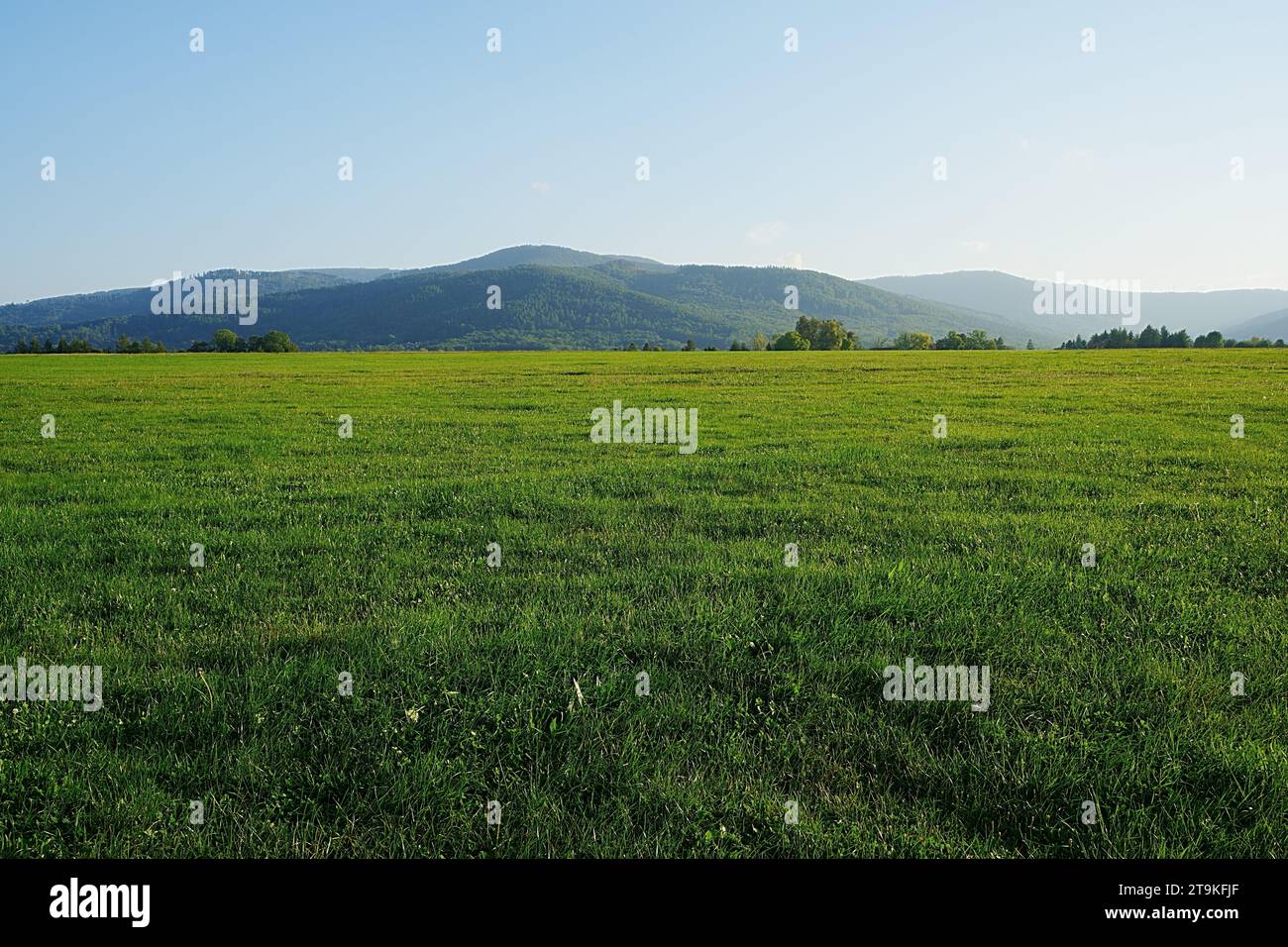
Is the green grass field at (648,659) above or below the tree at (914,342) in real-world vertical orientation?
below

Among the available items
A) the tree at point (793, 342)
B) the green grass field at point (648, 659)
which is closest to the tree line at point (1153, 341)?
the tree at point (793, 342)

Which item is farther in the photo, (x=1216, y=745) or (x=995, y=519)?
(x=995, y=519)

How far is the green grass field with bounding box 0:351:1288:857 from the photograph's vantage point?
3768mm

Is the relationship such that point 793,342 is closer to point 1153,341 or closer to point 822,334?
point 822,334

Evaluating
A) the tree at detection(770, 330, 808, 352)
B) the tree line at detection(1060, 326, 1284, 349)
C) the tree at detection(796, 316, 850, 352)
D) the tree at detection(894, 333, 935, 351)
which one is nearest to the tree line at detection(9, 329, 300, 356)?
the tree at detection(770, 330, 808, 352)

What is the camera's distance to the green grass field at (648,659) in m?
3.77

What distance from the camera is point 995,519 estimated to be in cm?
947

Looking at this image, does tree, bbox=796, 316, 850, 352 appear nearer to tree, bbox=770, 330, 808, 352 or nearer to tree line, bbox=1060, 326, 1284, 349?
tree, bbox=770, 330, 808, 352

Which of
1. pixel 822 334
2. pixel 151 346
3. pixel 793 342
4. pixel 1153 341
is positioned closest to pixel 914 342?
pixel 822 334

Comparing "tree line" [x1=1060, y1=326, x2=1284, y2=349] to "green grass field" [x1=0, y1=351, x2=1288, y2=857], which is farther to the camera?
"tree line" [x1=1060, y1=326, x2=1284, y2=349]

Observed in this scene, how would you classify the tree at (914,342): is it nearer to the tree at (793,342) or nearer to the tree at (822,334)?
the tree at (822,334)
